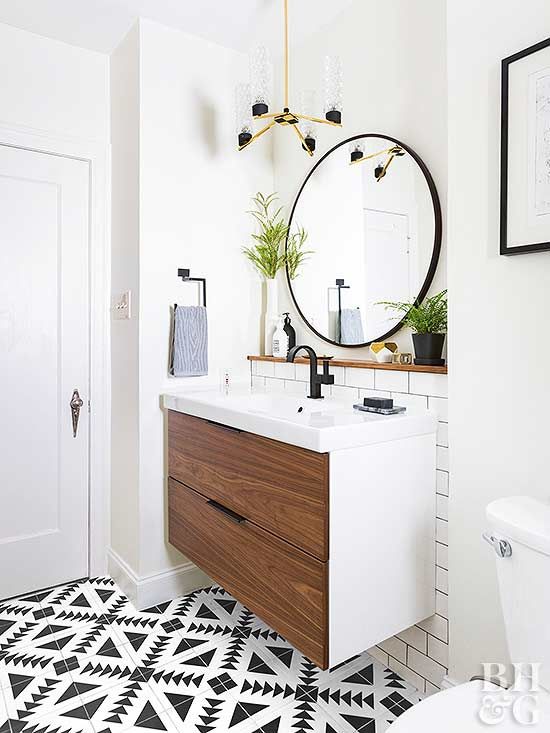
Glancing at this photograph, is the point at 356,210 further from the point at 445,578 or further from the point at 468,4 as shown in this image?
the point at 445,578

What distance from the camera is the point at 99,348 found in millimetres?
2680

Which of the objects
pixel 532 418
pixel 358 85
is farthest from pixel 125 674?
pixel 358 85

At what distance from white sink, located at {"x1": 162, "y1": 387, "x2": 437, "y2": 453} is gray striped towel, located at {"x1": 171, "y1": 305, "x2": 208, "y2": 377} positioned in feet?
0.62

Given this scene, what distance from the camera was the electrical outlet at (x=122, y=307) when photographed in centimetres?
248

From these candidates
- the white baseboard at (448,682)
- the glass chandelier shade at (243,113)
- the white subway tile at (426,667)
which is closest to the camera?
the white baseboard at (448,682)

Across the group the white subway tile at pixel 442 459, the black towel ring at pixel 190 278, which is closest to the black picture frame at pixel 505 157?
the white subway tile at pixel 442 459

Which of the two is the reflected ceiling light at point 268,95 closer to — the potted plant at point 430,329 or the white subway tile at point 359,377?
the potted plant at point 430,329

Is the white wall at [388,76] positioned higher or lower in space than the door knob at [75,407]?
higher

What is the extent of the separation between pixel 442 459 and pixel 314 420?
1.42ft

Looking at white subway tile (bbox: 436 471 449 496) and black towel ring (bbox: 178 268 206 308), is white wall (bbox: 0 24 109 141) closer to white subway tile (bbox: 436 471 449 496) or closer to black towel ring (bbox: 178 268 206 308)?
black towel ring (bbox: 178 268 206 308)

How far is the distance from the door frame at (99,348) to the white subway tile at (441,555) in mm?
1646

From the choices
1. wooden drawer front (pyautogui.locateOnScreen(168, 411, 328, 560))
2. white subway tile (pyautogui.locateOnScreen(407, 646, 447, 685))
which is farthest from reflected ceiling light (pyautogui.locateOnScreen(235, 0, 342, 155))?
white subway tile (pyautogui.locateOnScreen(407, 646, 447, 685))

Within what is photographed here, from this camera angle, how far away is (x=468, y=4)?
61.8 inches

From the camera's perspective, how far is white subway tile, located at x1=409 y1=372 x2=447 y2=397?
69.2 inches
